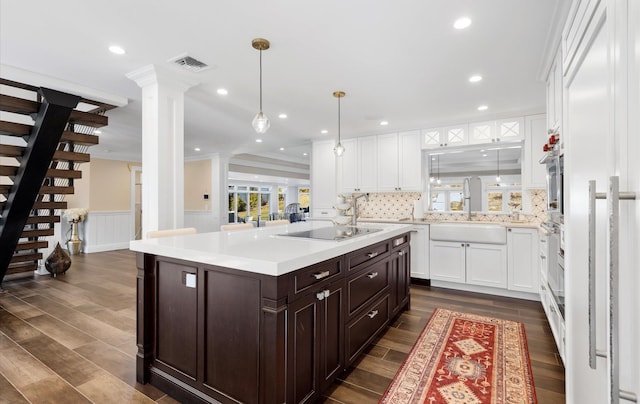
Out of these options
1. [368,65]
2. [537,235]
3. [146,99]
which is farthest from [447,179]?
[146,99]

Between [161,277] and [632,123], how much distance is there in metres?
2.24

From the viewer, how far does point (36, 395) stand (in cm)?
194

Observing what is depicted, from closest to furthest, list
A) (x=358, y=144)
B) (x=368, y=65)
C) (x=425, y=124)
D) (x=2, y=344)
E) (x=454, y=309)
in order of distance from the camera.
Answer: (x=2, y=344) < (x=368, y=65) < (x=454, y=309) < (x=425, y=124) < (x=358, y=144)

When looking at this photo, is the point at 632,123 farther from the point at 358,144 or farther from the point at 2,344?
the point at 358,144

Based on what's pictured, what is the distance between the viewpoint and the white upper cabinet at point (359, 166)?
5340 millimetres

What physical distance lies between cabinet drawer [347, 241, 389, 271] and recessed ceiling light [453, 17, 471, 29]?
172 centimetres

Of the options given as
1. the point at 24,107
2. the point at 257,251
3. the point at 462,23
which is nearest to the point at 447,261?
the point at 462,23

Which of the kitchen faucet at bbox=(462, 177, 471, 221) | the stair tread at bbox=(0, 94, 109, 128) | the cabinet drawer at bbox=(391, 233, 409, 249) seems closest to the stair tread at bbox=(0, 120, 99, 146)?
the stair tread at bbox=(0, 94, 109, 128)

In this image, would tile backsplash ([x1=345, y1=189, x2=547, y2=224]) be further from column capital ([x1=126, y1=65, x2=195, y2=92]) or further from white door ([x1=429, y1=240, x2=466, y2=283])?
column capital ([x1=126, y1=65, x2=195, y2=92])

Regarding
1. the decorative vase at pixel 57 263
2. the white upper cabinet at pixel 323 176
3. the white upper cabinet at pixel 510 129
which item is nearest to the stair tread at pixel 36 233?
the decorative vase at pixel 57 263

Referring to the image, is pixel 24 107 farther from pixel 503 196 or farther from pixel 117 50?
pixel 503 196

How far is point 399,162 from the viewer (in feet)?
16.7

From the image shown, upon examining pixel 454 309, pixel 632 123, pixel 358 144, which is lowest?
pixel 454 309

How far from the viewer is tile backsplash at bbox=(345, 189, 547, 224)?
4.30 metres
